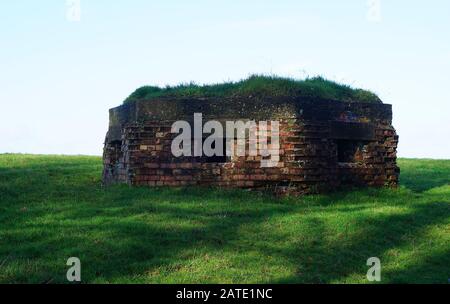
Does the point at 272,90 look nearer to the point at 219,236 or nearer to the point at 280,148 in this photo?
the point at 280,148

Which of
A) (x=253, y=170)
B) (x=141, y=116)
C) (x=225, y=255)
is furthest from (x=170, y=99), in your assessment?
(x=225, y=255)

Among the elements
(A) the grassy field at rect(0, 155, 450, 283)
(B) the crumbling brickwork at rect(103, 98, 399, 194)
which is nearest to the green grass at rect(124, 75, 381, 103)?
(B) the crumbling brickwork at rect(103, 98, 399, 194)

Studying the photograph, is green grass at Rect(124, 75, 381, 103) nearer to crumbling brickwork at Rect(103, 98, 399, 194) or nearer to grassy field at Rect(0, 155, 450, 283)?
crumbling brickwork at Rect(103, 98, 399, 194)

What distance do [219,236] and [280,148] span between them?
3170mm

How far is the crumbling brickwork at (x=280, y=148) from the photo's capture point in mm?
11086

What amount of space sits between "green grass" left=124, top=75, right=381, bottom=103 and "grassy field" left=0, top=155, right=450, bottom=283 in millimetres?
1963

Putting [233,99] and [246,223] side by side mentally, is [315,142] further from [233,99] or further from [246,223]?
[246,223]

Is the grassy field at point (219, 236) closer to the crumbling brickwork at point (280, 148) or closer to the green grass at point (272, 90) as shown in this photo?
the crumbling brickwork at point (280, 148)

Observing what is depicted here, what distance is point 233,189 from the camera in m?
11.1

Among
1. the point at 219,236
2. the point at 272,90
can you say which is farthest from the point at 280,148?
the point at 219,236

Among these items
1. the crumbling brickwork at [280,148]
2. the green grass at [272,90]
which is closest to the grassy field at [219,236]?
the crumbling brickwork at [280,148]

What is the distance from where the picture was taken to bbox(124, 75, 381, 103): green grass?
1152 cm

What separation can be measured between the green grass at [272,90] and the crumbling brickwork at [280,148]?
0.27m

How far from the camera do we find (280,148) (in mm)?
11023
